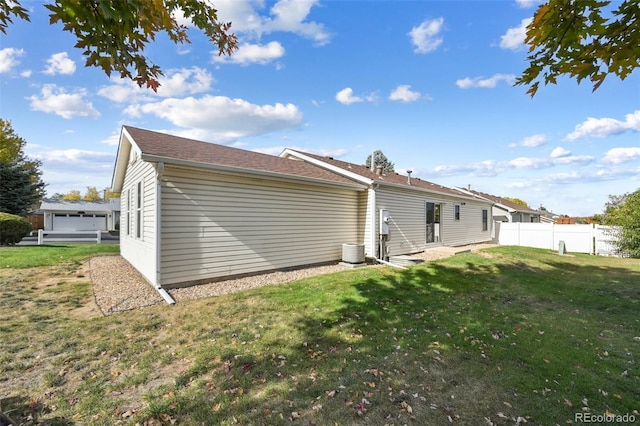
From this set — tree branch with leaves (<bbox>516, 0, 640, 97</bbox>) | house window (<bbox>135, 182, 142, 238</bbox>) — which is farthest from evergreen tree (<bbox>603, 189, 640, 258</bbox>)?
house window (<bbox>135, 182, 142, 238</bbox>)

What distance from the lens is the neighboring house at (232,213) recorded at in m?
6.67

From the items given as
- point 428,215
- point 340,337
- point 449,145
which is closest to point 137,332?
point 340,337

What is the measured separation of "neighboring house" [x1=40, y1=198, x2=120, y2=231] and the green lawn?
29.1 metres

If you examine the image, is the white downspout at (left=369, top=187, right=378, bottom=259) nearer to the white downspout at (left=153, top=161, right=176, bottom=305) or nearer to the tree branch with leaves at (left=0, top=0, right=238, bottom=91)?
the white downspout at (left=153, top=161, right=176, bottom=305)

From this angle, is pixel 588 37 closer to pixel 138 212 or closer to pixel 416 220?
pixel 138 212

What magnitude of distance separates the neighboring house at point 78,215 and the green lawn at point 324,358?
29.1m

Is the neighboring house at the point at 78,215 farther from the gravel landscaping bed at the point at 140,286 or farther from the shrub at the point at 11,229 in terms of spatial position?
the gravel landscaping bed at the point at 140,286

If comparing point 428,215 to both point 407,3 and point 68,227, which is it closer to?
point 407,3

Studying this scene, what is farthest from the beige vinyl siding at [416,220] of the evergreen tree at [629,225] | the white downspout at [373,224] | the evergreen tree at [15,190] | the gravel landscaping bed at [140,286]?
the evergreen tree at [15,190]

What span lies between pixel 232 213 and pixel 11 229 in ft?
48.2

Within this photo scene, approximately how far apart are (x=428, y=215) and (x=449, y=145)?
158 inches

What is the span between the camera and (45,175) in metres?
29.9

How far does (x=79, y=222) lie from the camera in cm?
3023

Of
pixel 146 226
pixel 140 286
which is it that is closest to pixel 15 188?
pixel 146 226
